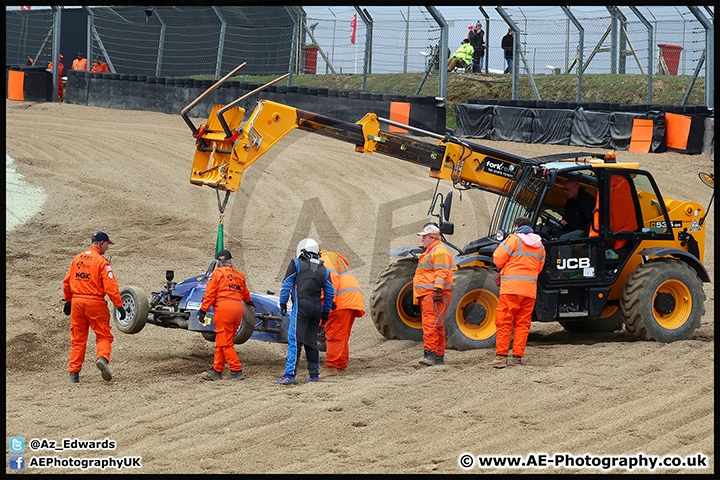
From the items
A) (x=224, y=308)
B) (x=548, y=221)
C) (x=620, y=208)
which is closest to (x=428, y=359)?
(x=224, y=308)

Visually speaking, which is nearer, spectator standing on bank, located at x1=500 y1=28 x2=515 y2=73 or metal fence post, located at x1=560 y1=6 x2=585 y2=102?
metal fence post, located at x1=560 y1=6 x2=585 y2=102

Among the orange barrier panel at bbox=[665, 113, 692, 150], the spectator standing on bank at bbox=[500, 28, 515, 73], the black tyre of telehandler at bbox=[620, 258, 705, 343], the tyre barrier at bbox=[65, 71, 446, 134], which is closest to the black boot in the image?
the black tyre of telehandler at bbox=[620, 258, 705, 343]

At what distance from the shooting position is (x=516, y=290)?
8.95 m

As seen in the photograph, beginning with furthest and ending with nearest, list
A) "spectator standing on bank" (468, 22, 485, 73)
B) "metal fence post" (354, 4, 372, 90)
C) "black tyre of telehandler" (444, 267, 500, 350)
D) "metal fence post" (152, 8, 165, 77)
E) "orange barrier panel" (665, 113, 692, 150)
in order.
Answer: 1. "metal fence post" (152, 8, 165, 77)
2. "spectator standing on bank" (468, 22, 485, 73)
3. "metal fence post" (354, 4, 372, 90)
4. "orange barrier panel" (665, 113, 692, 150)
5. "black tyre of telehandler" (444, 267, 500, 350)

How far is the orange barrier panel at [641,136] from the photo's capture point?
20.4 meters

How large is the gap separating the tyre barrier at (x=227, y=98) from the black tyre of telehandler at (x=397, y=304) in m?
9.02

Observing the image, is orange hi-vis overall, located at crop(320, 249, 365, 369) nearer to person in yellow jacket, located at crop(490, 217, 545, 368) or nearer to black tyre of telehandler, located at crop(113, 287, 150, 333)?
person in yellow jacket, located at crop(490, 217, 545, 368)

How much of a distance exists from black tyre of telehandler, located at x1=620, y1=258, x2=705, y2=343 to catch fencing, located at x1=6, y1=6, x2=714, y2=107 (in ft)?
40.2

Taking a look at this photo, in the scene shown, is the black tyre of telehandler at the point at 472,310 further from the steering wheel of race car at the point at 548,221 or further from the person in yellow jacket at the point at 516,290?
the steering wheel of race car at the point at 548,221

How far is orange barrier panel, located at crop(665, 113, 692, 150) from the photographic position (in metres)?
19.9

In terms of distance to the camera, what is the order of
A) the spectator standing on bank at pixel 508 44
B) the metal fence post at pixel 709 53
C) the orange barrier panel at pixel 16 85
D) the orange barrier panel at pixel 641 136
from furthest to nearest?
1. the orange barrier panel at pixel 16 85
2. the spectator standing on bank at pixel 508 44
3. the orange barrier panel at pixel 641 136
4. the metal fence post at pixel 709 53

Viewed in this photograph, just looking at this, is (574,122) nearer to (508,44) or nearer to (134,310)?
(508,44)

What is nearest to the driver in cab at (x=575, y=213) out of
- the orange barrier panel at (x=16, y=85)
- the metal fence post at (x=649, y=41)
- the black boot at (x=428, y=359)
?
the black boot at (x=428, y=359)
